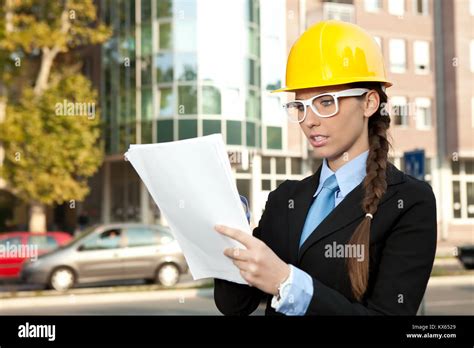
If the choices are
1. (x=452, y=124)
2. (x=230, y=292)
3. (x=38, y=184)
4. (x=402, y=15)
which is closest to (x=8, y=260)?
(x=38, y=184)

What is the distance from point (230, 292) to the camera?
1213mm

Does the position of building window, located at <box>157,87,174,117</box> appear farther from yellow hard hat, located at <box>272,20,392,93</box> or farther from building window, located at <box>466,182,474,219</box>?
yellow hard hat, located at <box>272,20,392,93</box>

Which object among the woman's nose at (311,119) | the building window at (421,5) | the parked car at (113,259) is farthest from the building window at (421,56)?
the woman's nose at (311,119)

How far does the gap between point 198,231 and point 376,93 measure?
1.38 feet

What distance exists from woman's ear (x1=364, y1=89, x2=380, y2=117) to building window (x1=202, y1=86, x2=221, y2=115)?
8463 millimetres

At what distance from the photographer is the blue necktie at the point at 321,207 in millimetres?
1268

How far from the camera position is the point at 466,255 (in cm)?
1092

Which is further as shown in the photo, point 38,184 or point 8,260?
point 38,184

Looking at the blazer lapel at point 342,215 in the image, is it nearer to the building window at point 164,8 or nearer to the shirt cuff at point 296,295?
the shirt cuff at point 296,295

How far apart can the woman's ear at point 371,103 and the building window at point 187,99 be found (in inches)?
453

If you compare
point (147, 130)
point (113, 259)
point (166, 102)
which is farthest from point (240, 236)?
point (147, 130)

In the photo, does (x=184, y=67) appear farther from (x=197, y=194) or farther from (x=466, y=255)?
(x=197, y=194)

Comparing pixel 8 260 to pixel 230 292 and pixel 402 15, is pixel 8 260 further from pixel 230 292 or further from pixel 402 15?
pixel 230 292

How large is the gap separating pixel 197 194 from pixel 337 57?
→ 354 mm
